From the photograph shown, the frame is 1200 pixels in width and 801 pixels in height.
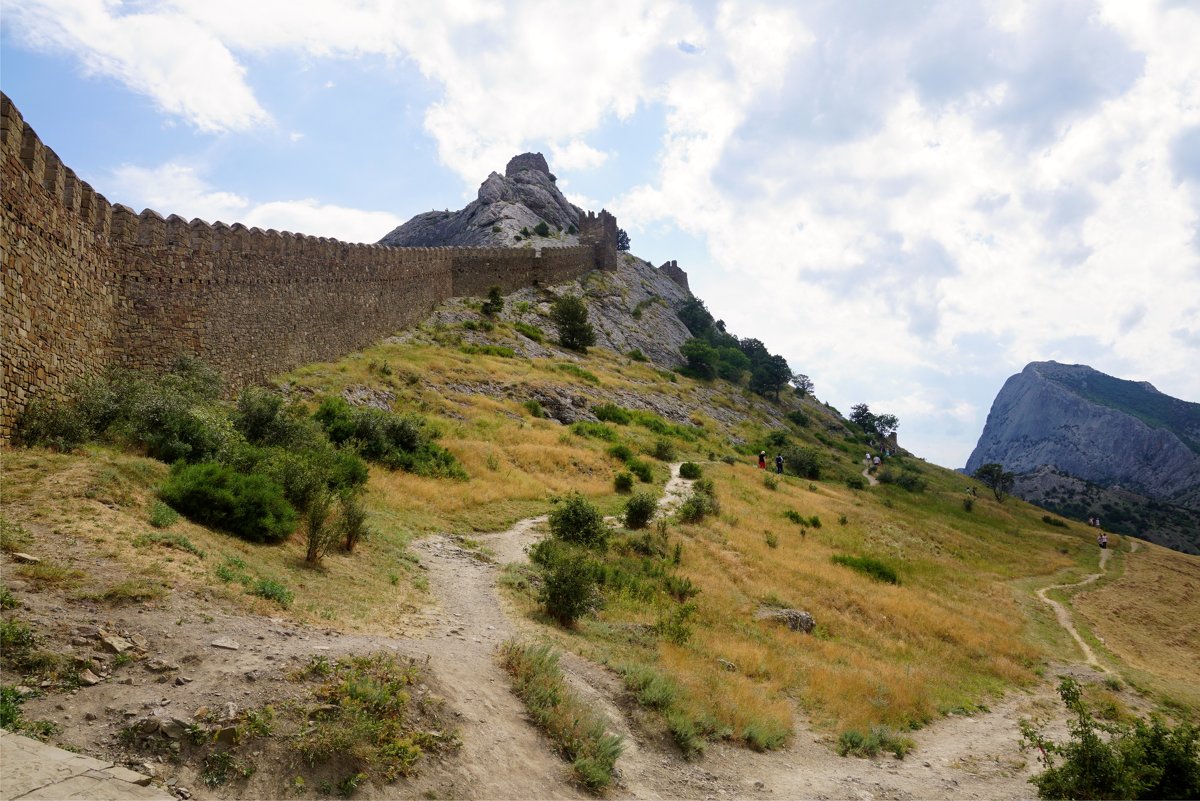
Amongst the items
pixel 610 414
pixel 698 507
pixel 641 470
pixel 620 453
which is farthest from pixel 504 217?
pixel 698 507

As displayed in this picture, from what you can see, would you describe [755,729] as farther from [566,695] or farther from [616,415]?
[616,415]

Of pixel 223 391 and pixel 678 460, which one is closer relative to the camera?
pixel 223 391

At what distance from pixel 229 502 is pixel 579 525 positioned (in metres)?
8.92

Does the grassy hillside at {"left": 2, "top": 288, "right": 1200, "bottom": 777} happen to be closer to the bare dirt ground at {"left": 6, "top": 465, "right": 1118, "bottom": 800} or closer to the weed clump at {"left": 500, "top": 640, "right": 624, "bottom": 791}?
the bare dirt ground at {"left": 6, "top": 465, "right": 1118, "bottom": 800}

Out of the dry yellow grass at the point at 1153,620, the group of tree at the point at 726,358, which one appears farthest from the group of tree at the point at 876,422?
the dry yellow grass at the point at 1153,620

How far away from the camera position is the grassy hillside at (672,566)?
31.3 ft

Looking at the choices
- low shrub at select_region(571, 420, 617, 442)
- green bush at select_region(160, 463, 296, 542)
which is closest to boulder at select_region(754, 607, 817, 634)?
green bush at select_region(160, 463, 296, 542)

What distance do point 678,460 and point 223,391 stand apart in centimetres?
2250

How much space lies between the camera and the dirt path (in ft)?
70.4

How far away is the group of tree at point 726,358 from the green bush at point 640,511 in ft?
162

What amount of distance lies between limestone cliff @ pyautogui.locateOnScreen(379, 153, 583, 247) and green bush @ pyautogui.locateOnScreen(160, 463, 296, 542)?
62.6 metres

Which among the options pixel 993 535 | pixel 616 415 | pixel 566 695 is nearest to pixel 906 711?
pixel 566 695

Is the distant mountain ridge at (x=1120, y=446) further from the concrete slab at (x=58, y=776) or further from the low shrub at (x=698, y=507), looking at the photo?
the concrete slab at (x=58, y=776)

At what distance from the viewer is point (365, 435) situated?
21.0 metres
